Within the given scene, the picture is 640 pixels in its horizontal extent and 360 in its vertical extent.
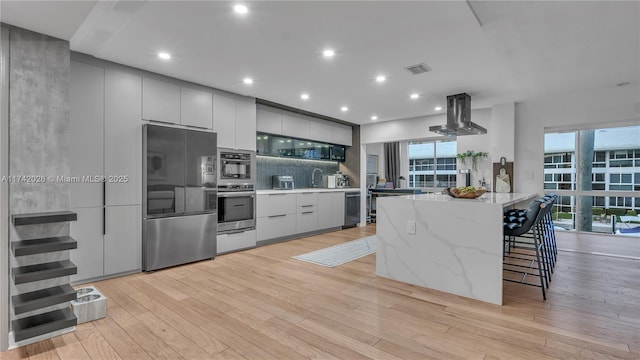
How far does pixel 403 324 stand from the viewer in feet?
7.18

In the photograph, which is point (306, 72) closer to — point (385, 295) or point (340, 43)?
point (340, 43)

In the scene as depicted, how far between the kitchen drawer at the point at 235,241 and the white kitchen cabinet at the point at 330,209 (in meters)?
1.64

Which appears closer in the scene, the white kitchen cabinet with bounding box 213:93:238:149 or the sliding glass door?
the white kitchen cabinet with bounding box 213:93:238:149

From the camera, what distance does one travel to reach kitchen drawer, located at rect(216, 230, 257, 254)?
4160 millimetres

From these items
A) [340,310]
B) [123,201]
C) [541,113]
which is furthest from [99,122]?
[541,113]

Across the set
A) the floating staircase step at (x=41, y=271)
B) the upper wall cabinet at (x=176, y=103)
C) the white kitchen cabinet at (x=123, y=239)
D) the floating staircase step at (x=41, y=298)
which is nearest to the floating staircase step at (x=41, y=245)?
the floating staircase step at (x=41, y=271)

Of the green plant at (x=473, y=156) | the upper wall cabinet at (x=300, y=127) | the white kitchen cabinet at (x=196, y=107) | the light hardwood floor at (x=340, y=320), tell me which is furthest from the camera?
the green plant at (x=473, y=156)

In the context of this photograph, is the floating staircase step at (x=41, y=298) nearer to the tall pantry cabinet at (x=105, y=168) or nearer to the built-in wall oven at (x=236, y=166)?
the tall pantry cabinet at (x=105, y=168)

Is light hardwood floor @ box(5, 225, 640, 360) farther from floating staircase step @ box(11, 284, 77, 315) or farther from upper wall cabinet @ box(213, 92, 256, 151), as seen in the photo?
upper wall cabinet @ box(213, 92, 256, 151)

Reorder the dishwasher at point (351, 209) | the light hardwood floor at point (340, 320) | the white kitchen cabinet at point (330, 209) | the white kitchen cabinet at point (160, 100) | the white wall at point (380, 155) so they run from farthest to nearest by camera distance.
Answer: the white wall at point (380, 155) < the dishwasher at point (351, 209) < the white kitchen cabinet at point (330, 209) < the white kitchen cabinet at point (160, 100) < the light hardwood floor at point (340, 320)

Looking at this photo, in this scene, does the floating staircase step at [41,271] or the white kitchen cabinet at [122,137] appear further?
the white kitchen cabinet at [122,137]

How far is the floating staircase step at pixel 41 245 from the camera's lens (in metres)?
1.87

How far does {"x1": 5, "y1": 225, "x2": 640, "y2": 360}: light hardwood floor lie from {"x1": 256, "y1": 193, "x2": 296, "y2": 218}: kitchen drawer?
1.47 metres

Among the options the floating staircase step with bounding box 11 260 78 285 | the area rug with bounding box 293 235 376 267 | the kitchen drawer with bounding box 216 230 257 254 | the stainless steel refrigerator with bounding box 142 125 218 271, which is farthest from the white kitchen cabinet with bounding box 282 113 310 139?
the floating staircase step with bounding box 11 260 78 285
